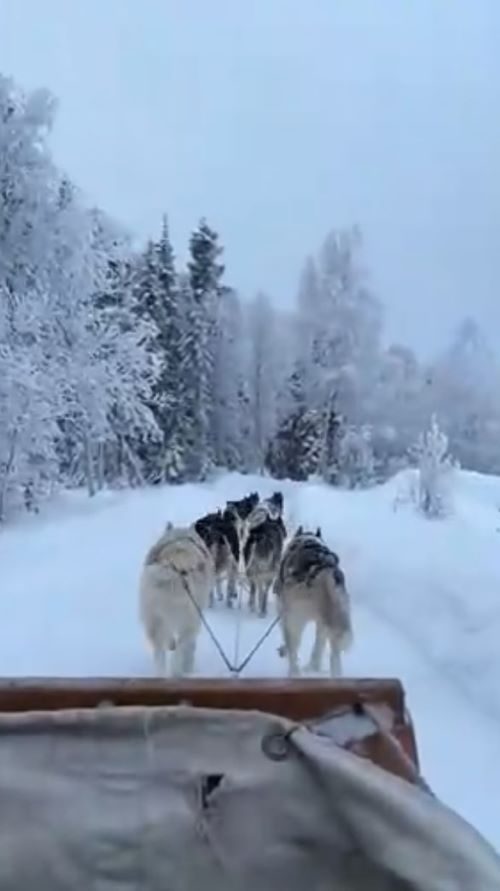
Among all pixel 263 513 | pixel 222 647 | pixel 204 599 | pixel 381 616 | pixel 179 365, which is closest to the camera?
pixel 204 599

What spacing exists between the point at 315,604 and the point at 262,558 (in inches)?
59.5

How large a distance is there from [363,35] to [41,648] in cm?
858

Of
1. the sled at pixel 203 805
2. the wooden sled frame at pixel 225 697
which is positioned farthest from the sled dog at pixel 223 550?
the sled at pixel 203 805

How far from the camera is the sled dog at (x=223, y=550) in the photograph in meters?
5.20

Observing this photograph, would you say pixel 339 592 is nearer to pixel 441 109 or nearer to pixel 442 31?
pixel 442 31

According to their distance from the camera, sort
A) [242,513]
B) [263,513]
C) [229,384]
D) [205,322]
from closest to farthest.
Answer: [263,513]
[242,513]
[229,384]
[205,322]

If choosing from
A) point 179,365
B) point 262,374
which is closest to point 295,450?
point 262,374

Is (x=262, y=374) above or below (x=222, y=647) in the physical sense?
above

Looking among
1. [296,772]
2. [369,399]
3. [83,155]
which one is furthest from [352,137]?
[296,772]

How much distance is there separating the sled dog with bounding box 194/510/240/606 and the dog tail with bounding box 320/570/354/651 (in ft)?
5.20

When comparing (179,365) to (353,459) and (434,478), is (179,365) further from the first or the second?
(434,478)

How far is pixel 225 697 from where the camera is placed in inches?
47.5

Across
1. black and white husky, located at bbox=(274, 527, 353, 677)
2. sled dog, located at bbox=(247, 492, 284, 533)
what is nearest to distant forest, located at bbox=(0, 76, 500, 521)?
sled dog, located at bbox=(247, 492, 284, 533)

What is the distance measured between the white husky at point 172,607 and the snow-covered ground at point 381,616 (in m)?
0.13
